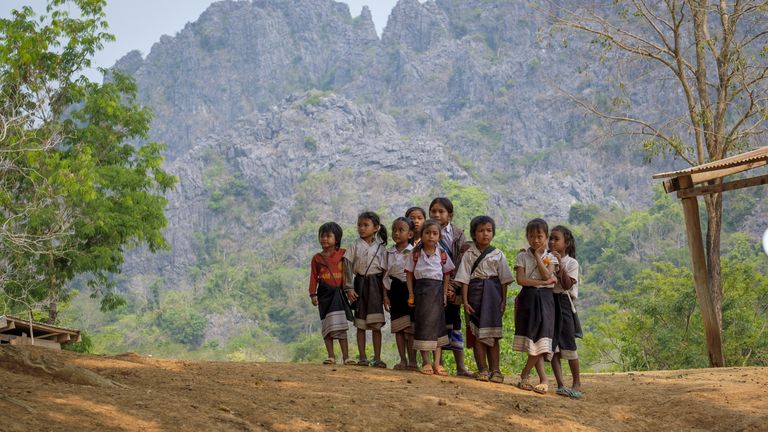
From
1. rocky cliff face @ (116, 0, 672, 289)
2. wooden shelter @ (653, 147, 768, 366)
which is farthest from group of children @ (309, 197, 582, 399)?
rocky cliff face @ (116, 0, 672, 289)

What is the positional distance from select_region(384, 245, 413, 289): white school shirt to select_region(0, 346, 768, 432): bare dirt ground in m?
0.69

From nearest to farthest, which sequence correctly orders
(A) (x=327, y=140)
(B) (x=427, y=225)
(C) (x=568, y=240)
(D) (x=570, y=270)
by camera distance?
(D) (x=570, y=270) → (C) (x=568, y=240) → (B) (x=427, y=225) → (A) (x=327, y=140)

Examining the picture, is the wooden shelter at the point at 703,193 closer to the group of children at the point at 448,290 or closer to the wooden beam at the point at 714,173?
the wooden beam at the point at 714,173

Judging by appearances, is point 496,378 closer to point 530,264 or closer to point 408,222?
point 530,264

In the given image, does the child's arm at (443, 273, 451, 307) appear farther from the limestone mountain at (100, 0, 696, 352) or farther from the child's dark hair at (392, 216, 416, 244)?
the limestone mountain at (100, 0, 696, 352)

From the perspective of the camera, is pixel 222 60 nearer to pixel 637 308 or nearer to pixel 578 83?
pixel 578 83

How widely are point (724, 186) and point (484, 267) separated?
3.25m

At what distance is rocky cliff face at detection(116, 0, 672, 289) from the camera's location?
93.0 m

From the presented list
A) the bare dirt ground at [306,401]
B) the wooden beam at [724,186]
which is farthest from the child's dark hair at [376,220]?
the wooden beam at [724,186]

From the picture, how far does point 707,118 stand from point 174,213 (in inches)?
3524

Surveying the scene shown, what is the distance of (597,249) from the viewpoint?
67562 mm

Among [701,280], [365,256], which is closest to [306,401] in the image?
[365,256]

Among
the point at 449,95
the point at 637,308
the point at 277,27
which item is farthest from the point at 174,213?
the point at 637,308

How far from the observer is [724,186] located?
8.24 metres
